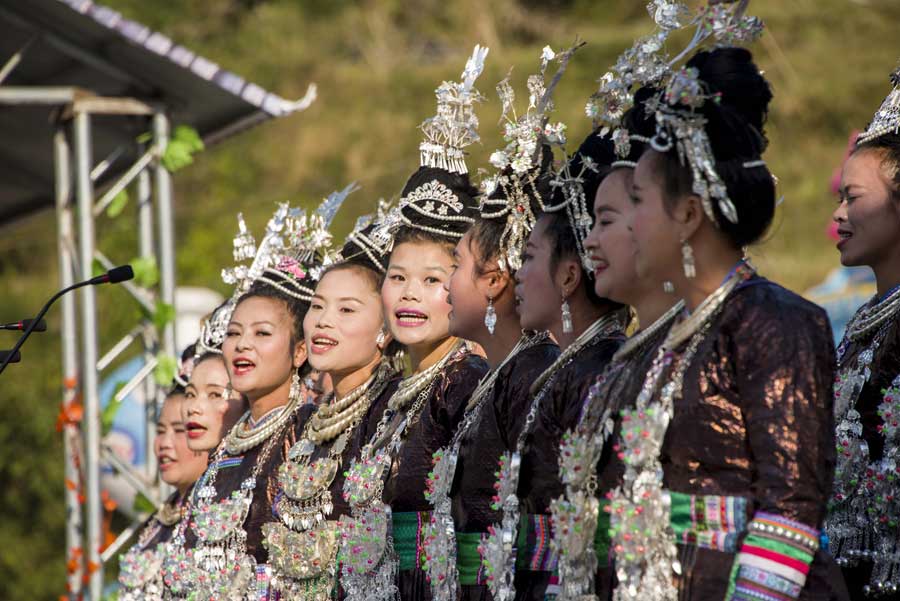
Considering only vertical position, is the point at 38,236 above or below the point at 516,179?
above

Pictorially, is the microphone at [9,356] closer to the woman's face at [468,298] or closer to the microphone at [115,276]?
the microphone at [115,276]

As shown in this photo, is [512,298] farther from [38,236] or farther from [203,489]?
[38,236]

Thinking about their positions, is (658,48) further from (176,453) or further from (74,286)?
(176,453)

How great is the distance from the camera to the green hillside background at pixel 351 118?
13.0 meters

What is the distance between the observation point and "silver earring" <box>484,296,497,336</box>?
153 inches

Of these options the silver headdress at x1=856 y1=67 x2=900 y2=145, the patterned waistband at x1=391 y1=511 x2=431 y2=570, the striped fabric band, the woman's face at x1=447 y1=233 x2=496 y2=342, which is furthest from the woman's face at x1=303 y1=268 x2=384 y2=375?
the silver headdress at x1=856 y1=67 x2=900 y2=145

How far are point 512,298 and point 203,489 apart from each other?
1.87 meters

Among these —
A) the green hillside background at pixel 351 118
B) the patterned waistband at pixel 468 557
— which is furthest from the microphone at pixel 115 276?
the green hillside background at pixel 351 118

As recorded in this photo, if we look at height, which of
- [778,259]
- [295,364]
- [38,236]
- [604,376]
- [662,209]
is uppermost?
[38,236]

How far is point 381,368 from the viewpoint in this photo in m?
4.94

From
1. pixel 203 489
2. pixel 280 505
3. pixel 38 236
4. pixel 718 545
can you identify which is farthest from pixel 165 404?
pixel 38 236

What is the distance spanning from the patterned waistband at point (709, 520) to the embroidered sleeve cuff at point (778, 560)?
0.08 m

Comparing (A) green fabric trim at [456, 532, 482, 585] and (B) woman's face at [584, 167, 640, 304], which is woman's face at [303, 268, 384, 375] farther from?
(B) woman's face at [584, 167, 640, 304]

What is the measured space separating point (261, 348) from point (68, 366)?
2.24 meters
